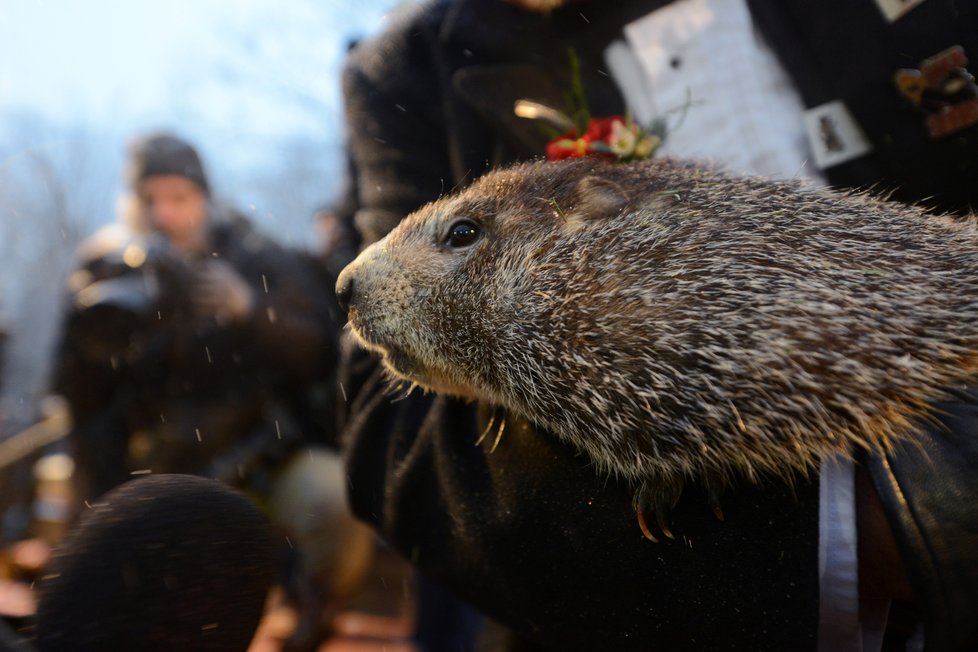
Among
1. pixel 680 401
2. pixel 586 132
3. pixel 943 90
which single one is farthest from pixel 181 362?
pixel 943 90

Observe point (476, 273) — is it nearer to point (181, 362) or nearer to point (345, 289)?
point (345, 289)

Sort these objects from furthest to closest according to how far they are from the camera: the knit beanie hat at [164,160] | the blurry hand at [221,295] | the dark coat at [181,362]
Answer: the knit beanie hat at [164,160]
the blurry hand at [221,295]
the dark coat at [181,362]

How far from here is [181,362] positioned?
2.98 metres

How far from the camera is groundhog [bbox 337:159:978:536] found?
39.9 inches

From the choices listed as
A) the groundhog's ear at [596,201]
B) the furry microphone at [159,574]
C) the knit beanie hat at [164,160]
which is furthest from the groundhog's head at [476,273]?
the knit beanie hat at [164,160]

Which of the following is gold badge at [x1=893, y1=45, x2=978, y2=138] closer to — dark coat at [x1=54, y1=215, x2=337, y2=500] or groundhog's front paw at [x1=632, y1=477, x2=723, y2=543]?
groundhog's front paw at [x1=632, y1=477, x2=723, y2=543]

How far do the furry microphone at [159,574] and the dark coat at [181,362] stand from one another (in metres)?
2.03

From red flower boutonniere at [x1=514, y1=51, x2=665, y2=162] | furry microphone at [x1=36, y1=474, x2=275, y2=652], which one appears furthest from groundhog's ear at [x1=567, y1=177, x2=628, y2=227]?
furry microphone at [x1=36, y1=474, x2=275, y2=652]

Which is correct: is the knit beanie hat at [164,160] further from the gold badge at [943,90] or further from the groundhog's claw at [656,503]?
the gold badge at [943,90]

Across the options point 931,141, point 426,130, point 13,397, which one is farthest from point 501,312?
point 13,397

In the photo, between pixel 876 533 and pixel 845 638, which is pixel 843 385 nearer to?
pixel 876 533

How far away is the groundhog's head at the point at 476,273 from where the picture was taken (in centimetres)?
126

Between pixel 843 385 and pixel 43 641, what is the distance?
1.12 metres

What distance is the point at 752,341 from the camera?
1.02 meters
